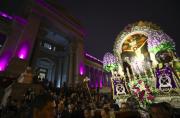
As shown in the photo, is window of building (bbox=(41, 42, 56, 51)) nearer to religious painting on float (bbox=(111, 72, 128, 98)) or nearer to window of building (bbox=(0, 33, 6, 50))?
window of building (bbox=(0, 33, 6, 50))

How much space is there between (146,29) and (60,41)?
2189 centimetres

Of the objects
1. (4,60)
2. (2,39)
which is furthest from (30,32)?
(2,39)

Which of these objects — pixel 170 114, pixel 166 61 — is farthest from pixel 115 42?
pixel 170 114

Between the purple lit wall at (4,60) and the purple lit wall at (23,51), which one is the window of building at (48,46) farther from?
the purple lit wall at (4,60)

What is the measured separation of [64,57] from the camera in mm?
28250

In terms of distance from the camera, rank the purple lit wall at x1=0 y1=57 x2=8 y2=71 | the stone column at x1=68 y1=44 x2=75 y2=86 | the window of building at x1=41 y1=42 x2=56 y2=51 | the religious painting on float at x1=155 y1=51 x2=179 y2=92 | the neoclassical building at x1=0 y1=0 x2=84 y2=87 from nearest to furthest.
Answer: the religious painting on float at x1=155 y1=51 x2=179 y2=92 < the purple lit wall at x1=0 y1=57 x2=8 y2=71 < the neoclassical building at x1=0 y1=0 x2=84 y2=87 < the stone column at x1=68 y1=44 x2=75 y2=86 < the window of building at x1=41 y1=42 x2=56 y2=51

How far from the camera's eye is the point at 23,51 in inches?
656

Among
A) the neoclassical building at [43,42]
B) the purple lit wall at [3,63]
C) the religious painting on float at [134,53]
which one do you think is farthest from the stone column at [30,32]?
the religious painting on float at [134,53]

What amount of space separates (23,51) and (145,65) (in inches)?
599

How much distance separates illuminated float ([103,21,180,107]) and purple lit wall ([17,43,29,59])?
11.4 meters

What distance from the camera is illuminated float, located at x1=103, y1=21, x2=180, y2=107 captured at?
21.6ft

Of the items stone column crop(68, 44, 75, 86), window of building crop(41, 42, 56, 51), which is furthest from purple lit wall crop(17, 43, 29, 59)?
window of building crop(41, 42, 56, 51)

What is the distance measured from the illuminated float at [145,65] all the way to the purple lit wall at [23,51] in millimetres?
11438

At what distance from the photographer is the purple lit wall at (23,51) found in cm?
1621
